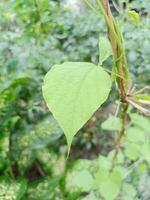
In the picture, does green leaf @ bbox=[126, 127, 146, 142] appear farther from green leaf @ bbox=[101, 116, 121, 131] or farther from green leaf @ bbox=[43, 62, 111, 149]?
green leaf @ bbox=[43, 62, 111, 149]

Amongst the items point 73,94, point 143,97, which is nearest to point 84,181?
point 143,97

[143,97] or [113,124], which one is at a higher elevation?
[143,97]

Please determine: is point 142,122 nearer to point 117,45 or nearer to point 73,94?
point 117,45

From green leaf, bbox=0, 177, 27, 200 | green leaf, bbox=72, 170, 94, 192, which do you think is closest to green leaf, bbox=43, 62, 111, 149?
green leaf, bbox=72, 170, 94, 192

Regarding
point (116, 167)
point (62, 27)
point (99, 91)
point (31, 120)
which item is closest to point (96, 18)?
point (62, 27)

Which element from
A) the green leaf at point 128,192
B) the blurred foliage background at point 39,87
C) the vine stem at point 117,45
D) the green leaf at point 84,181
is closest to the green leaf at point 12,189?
the blurred foliage background at point 39,87

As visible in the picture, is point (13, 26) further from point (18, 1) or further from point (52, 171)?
point (52, 171)
